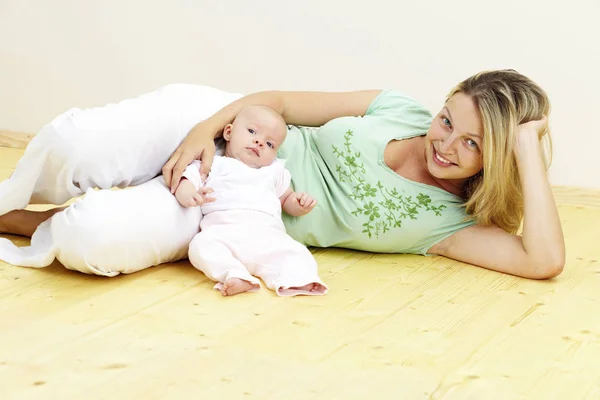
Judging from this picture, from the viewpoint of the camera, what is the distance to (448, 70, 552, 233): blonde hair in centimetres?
185

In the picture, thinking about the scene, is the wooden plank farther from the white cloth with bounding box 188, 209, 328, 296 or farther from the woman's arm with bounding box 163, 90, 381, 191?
the white cloth with bounding box 188, 209, 328, 296

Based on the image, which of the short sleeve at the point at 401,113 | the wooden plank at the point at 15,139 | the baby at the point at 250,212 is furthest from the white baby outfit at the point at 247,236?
the wooden plank at the point at 15,139

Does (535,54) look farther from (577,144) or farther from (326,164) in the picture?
(326,164)

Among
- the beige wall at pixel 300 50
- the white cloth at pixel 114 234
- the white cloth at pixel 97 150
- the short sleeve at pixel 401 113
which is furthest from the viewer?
the beige wall at pixel 300 50

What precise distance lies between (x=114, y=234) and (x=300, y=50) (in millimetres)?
1571

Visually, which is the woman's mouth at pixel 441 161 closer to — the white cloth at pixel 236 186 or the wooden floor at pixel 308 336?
the wooden floor at pixel 308 336

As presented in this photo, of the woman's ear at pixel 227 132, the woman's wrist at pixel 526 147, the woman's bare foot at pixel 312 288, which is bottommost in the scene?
the woman's bare foot at pixel 312 288

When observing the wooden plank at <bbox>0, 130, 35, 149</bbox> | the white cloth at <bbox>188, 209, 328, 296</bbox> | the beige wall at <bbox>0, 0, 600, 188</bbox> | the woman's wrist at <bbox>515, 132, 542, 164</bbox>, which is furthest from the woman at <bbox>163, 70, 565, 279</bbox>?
the wooden plank at <bbox>0, 130, 35, 149</bbox>

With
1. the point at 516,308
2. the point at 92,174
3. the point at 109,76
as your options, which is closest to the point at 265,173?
the point at 92,174

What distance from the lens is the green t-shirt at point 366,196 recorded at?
201 centimetres

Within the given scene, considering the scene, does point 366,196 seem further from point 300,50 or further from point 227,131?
point 300,50

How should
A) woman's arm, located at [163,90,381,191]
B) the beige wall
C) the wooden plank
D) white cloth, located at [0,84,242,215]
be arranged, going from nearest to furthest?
white cloth, located at [0,84,242,215] → woman's arm, located at [163,90,381,191] → the beige wall → the wooden plank

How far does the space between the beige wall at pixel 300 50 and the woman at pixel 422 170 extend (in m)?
0.80

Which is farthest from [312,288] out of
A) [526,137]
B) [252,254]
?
[526,137]
